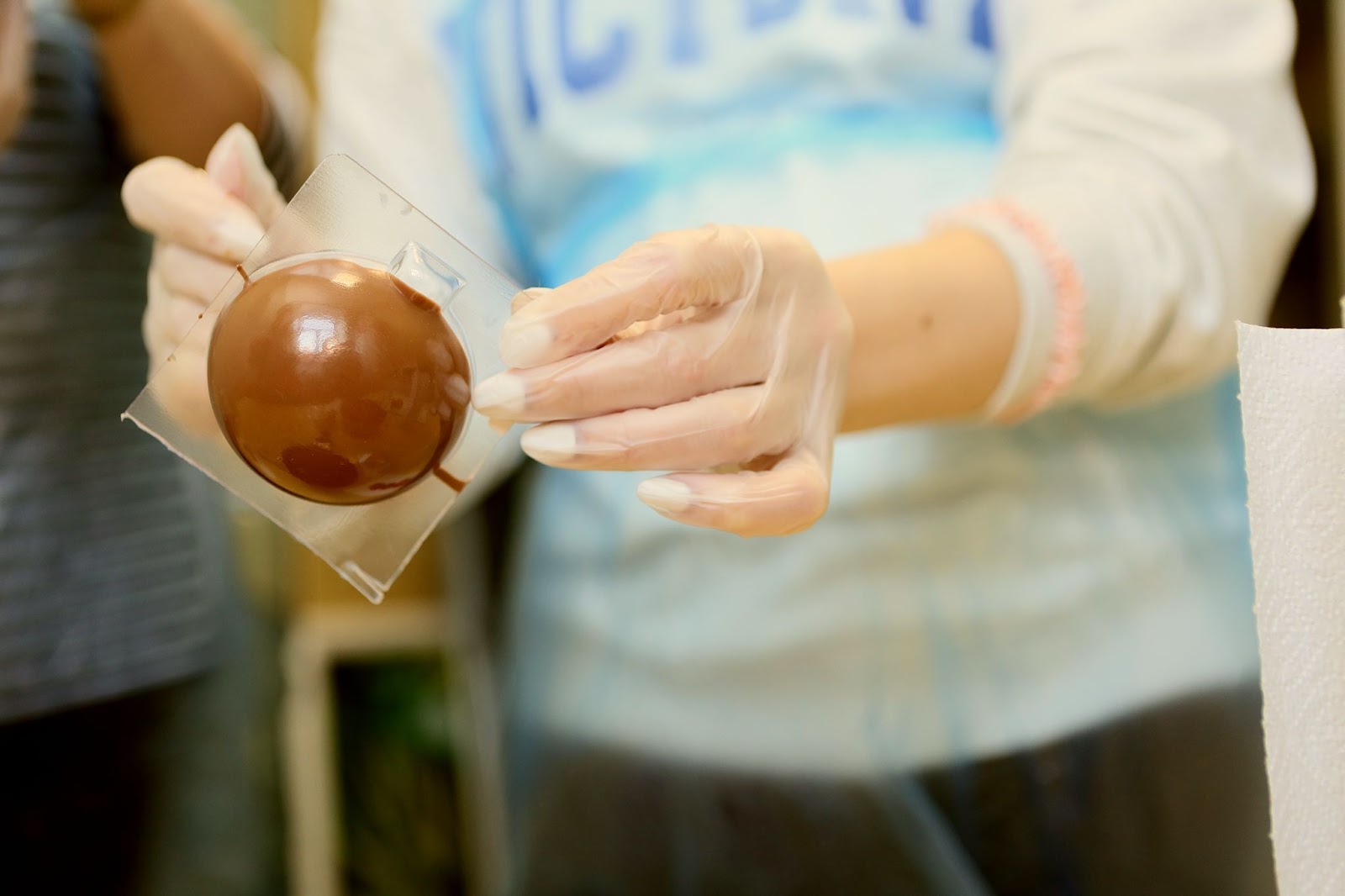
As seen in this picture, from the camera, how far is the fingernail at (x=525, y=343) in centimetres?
41

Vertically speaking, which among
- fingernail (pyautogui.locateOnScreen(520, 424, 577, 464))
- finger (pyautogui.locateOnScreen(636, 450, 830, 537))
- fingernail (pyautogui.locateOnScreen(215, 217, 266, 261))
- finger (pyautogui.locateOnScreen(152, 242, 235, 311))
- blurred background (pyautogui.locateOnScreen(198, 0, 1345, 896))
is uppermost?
fingernail (pyautogui.locateOnScreen(215, 217, 266, 261))

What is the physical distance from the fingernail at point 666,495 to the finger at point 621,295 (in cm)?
7

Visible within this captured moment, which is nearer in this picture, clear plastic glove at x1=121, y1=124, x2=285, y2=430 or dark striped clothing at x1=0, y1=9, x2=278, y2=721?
clear plastic glove at x1=121, y1=124, x2=285, y2=430

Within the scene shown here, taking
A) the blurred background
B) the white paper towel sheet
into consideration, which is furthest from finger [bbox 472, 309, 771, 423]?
the blurred background

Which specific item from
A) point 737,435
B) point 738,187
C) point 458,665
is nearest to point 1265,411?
point 737,435

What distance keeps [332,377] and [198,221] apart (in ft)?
0.47

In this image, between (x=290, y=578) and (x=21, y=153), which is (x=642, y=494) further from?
(x=290, y=578)

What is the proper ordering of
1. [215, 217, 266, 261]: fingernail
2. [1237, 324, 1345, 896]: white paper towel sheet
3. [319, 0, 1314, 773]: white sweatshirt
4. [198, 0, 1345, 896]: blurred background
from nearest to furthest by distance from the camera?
[1237, 324, 1345, 896]: white paper towel sheet < [215, 217, 266, 261]: fingernail < [319, 0, 1314, 773]: white sweatshirt < [198, 0, 1345, 896]: blurred background

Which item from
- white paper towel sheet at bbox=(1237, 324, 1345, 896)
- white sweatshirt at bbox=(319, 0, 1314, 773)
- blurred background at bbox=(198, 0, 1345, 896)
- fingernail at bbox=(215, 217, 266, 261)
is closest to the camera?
white paper towel sheet at bbox=(1237, 324, 1345, 896)

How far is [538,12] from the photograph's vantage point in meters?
0.75

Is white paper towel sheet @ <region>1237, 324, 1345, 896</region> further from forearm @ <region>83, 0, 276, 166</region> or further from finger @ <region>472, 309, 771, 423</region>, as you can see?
forearm @ <region>83, 0, 276, 166</region>

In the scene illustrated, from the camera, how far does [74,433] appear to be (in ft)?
2.43

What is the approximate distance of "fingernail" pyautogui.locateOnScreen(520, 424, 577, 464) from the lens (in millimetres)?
432

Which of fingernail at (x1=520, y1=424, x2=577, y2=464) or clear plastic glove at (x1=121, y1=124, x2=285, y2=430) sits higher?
clear plastic glove at (x1=121, y1=124, x2=285, y2=430)
